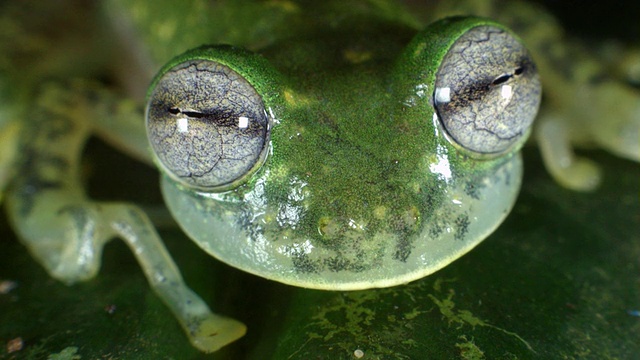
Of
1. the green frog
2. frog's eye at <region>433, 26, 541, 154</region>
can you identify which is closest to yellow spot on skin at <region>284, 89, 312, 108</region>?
the green frog

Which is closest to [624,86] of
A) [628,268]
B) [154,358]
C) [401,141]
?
[628,268]

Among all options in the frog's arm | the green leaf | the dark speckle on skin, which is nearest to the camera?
the green leaf

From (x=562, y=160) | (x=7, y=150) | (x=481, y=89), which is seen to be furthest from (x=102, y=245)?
(x=562, y=160)

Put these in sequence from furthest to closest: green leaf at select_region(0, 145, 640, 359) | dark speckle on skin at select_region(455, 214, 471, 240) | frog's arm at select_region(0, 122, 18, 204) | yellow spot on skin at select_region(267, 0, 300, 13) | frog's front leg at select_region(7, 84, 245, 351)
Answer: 1. frog's arm at select_region(0, 122, 18, 204)
2. yellow spot on skin at select_region(267, 0, 300, 13)
3. frog's front leg at select_region(7, 84, 245, 351)
4. dark speckle on skin at select_region(455, 214, 471, 240)
5. green leaf at select_region(0, 145, 640, 359)

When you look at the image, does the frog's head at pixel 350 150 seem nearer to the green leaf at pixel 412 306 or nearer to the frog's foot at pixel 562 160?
the green leaf at pixel 412 306

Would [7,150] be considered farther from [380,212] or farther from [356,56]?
[380,212]

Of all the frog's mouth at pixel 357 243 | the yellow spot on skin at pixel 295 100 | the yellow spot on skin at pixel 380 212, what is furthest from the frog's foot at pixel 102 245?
the yellow spot on skin at pixel 295 100

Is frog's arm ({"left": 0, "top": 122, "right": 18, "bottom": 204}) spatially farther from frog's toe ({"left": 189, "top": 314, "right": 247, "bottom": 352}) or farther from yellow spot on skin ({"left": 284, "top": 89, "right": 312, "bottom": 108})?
yellow spot on skin ({"left": 284, "top": 89, "right": 312, "bottom": 108})
